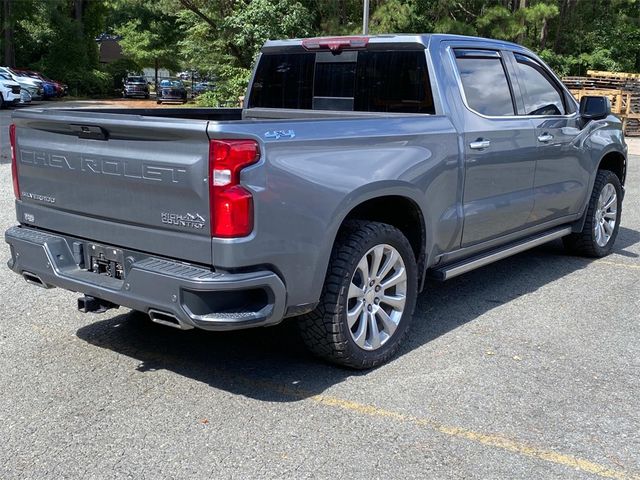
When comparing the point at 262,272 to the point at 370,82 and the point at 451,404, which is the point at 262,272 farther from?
the point at 370,82

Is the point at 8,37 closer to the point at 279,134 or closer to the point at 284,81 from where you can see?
the point at 284,81

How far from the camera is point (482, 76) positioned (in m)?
5.31

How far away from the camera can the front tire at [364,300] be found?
4066 mm

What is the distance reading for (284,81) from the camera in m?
5.86

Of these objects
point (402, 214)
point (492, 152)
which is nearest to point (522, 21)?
point (492, 152)

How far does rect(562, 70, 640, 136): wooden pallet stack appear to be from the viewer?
834 inches

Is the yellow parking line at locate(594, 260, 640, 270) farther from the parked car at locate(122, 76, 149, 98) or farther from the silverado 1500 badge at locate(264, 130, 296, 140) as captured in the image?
the parked car at locate(122, 76, 149, 98)

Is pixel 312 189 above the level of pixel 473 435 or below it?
above

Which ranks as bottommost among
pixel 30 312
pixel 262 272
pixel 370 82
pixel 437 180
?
pixel 30 312

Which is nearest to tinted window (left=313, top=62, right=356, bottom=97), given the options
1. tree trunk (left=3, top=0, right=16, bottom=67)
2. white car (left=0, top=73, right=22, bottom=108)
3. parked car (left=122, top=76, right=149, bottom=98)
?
white car (left=0, top=73, right=22, bottom=108)

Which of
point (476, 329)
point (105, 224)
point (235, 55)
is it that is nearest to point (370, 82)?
point (476, 329)

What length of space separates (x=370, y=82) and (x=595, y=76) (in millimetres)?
20745

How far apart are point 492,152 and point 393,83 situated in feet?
2.76

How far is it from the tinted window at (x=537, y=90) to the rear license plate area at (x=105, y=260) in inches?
132
